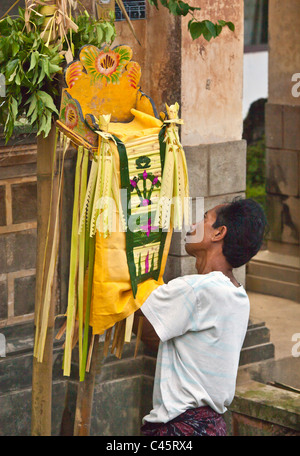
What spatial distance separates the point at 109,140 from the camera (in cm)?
401

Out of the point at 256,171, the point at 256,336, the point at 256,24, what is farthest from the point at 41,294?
the point at 256,24

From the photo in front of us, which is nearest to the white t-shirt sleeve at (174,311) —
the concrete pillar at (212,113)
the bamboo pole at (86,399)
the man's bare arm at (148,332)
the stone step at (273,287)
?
the man's bare arm at (148,332)

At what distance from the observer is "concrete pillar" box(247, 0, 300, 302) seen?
902 cm

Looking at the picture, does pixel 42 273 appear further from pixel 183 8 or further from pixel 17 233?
pixel 17 233

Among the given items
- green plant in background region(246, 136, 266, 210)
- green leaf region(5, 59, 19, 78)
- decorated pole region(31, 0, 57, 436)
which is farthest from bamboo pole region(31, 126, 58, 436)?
green plant in background region(246, 136, 266, 210)

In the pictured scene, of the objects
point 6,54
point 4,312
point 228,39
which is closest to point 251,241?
point 6,54

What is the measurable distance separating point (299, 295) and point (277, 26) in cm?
264

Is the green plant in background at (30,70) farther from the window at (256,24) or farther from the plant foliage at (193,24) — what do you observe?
the window at (256,24)

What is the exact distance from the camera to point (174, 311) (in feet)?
12.8

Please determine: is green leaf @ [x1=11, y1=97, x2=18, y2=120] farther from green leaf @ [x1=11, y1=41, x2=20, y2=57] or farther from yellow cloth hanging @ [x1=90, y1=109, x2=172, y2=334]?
yellow cloth hanging @ [x1=90, y1=109, x2=172, y2=334]

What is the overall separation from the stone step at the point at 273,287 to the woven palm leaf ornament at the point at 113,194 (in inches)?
196

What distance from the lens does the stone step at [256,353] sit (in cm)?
666

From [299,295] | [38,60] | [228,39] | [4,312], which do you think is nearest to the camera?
[38,60]
